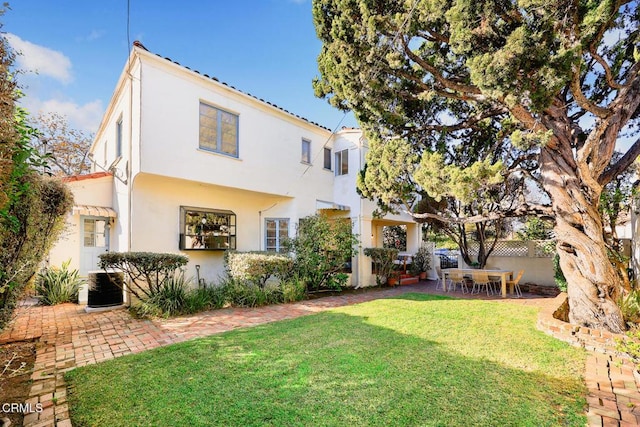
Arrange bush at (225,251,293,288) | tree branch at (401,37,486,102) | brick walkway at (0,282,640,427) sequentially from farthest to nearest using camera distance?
bush at (225,251,293,288), tree branch at (401,37,486,102), brick walkway at (0,282,640,427)

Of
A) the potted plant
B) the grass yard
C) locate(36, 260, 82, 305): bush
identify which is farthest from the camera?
the potted plant

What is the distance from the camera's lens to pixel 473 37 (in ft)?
19.7

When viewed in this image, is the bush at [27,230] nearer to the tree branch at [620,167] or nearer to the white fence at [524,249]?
the tree branch at [620,167]

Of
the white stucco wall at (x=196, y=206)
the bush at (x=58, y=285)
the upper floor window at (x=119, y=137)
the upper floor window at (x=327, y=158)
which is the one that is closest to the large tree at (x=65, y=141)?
the upper floor window at (x=119, y=137)

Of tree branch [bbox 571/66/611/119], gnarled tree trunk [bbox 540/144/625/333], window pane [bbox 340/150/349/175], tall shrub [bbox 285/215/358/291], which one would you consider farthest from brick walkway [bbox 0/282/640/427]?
window pane [bbox 340/150/349/175]

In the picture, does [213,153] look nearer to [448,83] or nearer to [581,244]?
[448,83]

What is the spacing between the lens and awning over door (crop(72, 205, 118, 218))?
10.5 meters

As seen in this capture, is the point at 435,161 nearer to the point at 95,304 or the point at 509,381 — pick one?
the point at 509,381

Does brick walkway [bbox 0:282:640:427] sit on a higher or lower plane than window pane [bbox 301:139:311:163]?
lower

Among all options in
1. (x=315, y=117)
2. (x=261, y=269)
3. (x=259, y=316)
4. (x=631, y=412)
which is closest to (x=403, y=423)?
(x=631, y=412)

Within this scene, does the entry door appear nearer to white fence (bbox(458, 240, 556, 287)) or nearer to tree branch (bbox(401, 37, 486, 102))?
tree branch (bbox(401, 37, 486, 102))

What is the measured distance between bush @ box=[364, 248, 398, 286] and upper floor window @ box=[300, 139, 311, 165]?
5346 mm

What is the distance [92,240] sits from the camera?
11.4 m

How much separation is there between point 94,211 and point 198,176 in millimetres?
4254
